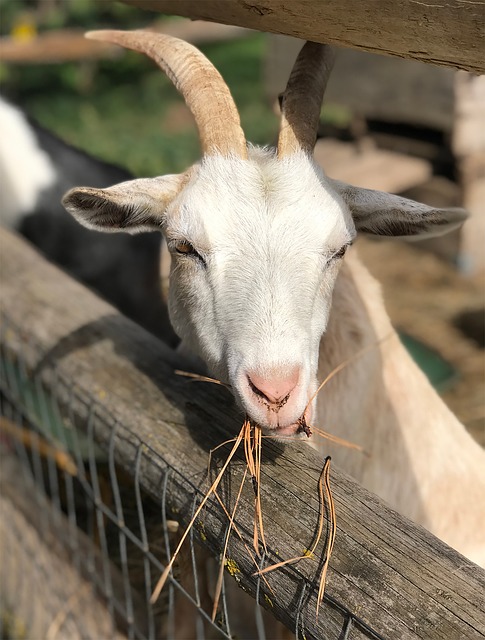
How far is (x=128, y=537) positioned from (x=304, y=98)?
141cm

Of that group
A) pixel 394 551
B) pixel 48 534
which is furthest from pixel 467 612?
pixel 48 534

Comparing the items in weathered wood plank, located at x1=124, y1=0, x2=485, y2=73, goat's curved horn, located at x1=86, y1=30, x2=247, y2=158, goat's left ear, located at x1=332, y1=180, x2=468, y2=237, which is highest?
weathered wood plank, located at x1=124, y1=0, x2=485, y2=73

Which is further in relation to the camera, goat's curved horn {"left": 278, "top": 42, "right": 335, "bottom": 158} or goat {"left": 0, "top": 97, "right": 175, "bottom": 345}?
goat {"left": 0, "top": 97, "right": 175, "bottom": 345}

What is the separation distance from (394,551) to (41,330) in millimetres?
1579

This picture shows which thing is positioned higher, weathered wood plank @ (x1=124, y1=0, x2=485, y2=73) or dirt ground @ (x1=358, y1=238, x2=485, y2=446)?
weathered wood plank @ (x1=124, y1=0, x2=485, y2=73)

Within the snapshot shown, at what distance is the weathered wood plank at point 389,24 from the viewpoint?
51.3 inches

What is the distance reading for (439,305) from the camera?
5980 millimetres

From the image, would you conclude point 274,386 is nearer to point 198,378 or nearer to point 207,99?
point 198,378

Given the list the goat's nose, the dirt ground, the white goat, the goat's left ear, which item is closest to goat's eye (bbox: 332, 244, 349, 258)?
the white goat

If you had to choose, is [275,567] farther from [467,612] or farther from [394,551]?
[467,612]

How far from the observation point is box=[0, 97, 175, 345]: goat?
4801 mm

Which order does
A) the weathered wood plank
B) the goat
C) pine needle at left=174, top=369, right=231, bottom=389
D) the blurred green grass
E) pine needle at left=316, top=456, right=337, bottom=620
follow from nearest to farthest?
the weathered wood plank
pine needle at left=316, top=456, right=337, bottom=620
pine needle at left=174, top=369, right=231, bottom=389
the goat
the blurred green grass

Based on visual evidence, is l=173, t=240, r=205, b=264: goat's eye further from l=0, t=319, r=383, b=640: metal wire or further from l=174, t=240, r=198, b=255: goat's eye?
l=0, t=319, r=383, b=640: metal wire

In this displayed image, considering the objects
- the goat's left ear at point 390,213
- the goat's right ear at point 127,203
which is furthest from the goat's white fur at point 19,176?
the goat's left ear at point 390,213
